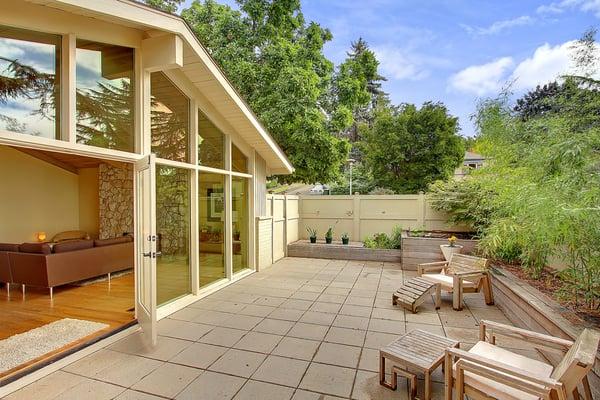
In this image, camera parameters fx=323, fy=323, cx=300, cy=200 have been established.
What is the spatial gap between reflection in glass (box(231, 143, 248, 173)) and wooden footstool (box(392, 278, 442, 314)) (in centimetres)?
389

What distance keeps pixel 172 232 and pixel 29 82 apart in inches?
95.3

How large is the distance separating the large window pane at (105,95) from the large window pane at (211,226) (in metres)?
1.62

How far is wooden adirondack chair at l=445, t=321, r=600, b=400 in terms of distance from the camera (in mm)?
1878

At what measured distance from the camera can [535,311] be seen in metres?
3.52

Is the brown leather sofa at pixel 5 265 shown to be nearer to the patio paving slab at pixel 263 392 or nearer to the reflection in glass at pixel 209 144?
the reflection in glass at pixel 209 144

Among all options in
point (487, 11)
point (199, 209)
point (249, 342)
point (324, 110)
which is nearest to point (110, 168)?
point (199, 209)

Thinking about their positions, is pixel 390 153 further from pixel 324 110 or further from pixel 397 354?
pixel 397 354

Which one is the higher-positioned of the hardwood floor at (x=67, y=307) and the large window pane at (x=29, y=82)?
the large window pane at (x=29, y=82)

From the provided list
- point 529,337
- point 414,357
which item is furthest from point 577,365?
point 414,357

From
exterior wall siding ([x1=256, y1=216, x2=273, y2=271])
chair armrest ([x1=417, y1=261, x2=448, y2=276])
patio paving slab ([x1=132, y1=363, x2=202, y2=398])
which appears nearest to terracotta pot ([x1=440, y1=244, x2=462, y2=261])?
chair armrest ([x1=417, y1=261, x2=448, y2=276])

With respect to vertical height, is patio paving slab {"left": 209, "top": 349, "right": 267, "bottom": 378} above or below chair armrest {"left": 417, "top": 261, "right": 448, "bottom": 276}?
below

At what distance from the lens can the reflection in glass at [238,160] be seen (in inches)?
257

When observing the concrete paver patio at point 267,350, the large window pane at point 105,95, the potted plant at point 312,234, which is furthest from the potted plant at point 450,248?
the large window pane at point 105,95

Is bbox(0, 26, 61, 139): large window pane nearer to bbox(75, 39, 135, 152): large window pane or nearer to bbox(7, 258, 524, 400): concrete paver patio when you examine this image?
bbox(75, 39, 135, 152): large window pane
